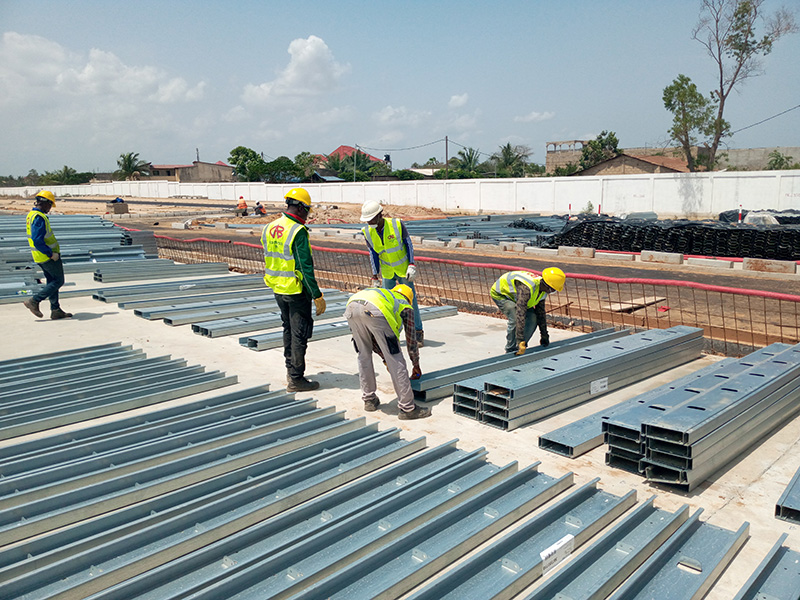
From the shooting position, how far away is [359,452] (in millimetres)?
4586

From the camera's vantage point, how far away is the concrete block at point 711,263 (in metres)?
16.7

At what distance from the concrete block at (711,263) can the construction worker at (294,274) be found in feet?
47.7

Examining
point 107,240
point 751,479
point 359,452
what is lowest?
point 751,479

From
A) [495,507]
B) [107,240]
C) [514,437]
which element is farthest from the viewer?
[107,240]

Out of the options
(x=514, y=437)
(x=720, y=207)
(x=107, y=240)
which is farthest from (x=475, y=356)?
(x=720, y=207)

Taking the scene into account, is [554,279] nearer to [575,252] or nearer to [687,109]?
[575,252]

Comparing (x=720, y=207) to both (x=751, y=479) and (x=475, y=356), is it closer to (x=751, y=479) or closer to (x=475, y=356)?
(x=475, y=356)

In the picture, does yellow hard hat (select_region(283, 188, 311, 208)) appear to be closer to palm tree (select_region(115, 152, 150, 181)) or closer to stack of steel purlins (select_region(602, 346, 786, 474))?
stack of steel purlins (select_region(602, 346, 786, 474))

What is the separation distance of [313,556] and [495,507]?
123cm

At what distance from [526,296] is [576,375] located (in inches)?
41.3

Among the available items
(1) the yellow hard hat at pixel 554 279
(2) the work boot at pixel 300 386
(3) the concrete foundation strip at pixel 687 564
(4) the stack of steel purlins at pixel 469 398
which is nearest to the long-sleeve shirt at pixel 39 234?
(2) the work boot at pixel 300 386

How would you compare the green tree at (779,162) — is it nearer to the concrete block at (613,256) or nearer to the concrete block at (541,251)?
the concrete block at (613,256)

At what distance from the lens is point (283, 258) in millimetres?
6020

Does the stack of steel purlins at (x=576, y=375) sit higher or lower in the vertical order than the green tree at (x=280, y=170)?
lower
